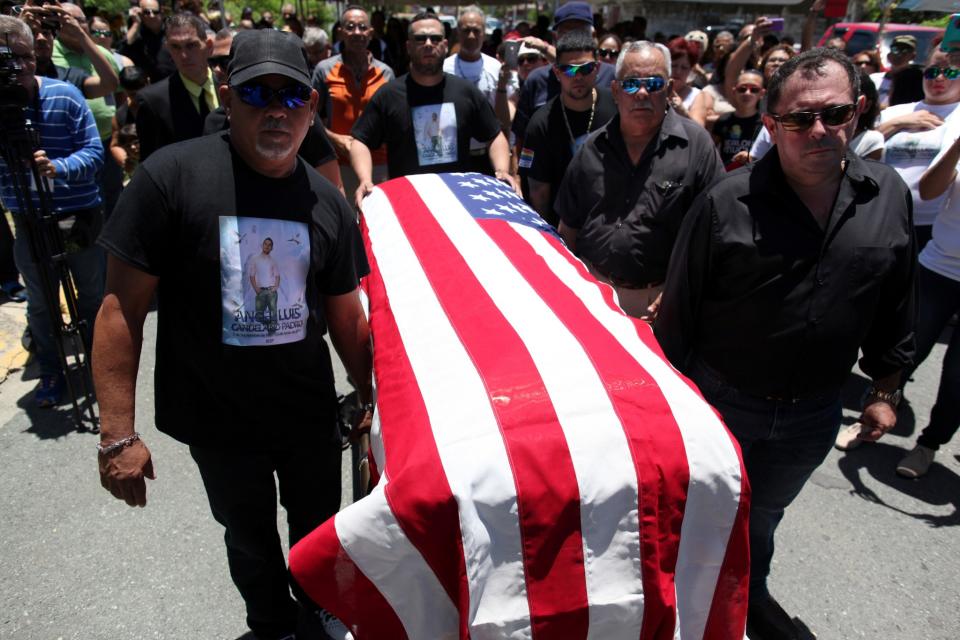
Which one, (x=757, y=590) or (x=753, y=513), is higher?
(x=753, y=513)

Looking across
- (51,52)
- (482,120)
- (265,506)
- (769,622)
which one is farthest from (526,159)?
(51,52)

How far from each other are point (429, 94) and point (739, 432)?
2590 millimetres

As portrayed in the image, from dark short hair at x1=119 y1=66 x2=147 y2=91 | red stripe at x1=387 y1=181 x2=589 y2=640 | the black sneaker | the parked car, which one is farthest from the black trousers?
the parked car

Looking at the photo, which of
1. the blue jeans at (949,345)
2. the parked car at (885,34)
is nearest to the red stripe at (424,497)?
the blue jeans at (949,345)

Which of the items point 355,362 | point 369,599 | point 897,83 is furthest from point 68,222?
point 897,83

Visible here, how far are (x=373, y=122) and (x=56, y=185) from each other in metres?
1.63

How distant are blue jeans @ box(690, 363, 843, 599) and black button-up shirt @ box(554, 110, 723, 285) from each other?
0.68 meters

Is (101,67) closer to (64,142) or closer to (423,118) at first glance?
(64,142)

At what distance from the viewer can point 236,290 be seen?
Result: 170cm

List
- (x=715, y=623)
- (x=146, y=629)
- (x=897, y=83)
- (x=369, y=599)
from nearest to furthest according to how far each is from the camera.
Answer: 1. (x=369, y=599)
2. (x=715, y=623)
3. (x=146, y=629)
4. (x=897, y=83)

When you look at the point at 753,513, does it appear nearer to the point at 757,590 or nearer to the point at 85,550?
the point at 757,590

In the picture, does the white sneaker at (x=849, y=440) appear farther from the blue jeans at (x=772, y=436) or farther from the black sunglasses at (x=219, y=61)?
the black sunglasses at (x=219, y=61)

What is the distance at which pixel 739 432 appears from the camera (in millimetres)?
2102

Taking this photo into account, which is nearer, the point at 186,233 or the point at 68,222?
the point at 186,233
